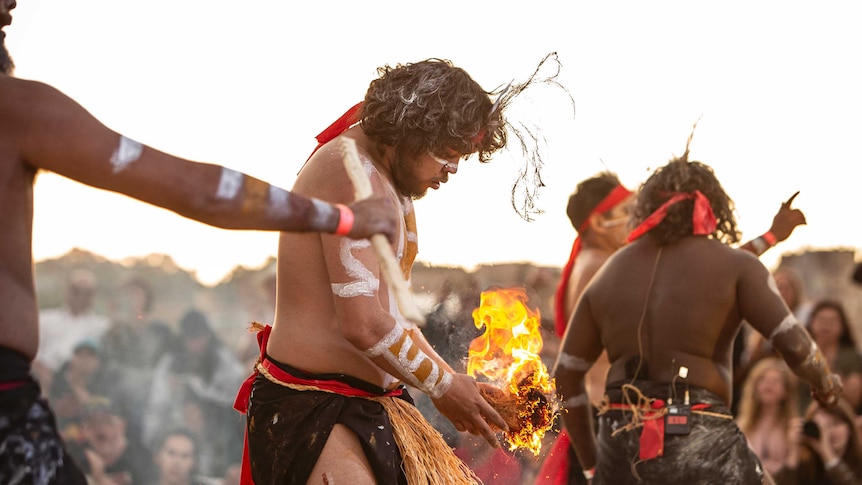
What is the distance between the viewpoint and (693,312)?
4926 millimetres

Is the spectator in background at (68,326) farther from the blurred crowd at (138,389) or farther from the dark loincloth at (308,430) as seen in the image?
the dark loincloth at (308,430)

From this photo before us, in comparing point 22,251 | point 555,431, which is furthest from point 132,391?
point 22,251

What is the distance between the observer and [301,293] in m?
3.31

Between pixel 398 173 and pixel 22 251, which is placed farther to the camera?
pixel 398 173

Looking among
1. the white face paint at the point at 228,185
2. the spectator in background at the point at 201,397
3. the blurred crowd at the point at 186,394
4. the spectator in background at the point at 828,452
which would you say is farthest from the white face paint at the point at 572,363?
the white face paint at the point at 228,185

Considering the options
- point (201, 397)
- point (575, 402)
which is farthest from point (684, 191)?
point (201, 397)

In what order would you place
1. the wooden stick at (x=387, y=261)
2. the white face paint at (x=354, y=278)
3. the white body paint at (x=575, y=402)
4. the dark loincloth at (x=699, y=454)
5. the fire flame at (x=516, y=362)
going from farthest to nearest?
the white body paint at (x=575, y=402)
the dark loincloth at (x=699, y=454)
the fire flame at (x=516, y=362)
the white face paint at (x=354, y=278)
the wooden stick at (x=387, y=261)

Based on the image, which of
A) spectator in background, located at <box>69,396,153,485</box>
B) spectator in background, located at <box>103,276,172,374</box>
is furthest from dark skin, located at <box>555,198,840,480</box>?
spectator in background, located at <box>103,276,172,374</box>

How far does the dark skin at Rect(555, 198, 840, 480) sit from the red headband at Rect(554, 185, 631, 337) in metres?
1.39

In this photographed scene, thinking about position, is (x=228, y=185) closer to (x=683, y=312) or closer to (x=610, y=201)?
(x=683, y=312)

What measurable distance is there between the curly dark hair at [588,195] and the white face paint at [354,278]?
4171 millimetres

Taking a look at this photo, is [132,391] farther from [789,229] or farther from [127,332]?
[789,229]

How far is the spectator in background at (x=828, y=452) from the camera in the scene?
24.2 feet

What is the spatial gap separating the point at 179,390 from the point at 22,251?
5818 millimetres
